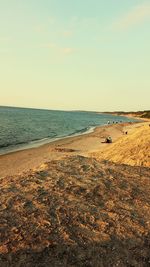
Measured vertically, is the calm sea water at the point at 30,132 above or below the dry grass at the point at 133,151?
below

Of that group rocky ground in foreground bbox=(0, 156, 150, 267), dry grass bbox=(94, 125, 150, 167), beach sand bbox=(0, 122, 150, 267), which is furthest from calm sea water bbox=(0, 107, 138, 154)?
rocky ground in foreground bbox=(0, 156, 150, 267)

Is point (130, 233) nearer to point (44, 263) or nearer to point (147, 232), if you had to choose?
point (147, 232)

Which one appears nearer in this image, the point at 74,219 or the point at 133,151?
the point at 74,219

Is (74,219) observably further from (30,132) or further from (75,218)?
(30,132)

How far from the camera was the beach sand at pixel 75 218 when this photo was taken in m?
5.88

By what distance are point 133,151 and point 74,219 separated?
8.71 meters

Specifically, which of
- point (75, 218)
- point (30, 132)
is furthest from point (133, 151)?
point (30, 132)

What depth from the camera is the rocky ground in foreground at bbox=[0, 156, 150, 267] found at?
19.3 feet

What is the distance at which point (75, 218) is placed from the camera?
7.33 metres

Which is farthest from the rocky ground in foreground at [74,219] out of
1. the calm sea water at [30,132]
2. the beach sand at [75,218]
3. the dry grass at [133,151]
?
the calm sea water at [30,132]

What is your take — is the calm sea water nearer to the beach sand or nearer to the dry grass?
the dry grass

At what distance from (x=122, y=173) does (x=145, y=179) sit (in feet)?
2.87

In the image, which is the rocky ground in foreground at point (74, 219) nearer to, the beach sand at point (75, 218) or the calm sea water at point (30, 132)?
the beach sand at point (75, 218)

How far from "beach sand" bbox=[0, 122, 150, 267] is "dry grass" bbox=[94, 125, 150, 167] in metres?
2.99
